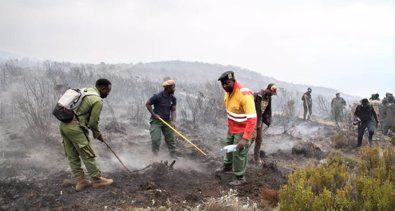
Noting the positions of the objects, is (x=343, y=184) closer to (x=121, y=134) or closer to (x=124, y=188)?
(x=124, y=188)

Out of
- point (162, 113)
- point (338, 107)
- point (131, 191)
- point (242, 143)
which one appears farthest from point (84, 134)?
point (338, 107)

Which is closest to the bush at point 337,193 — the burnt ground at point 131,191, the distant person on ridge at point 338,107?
the burnt ground at point 131,191

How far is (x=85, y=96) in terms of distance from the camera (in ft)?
17.7

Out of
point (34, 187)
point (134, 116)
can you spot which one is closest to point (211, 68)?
point (134, 116)

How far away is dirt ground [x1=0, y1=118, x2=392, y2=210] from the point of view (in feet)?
16.8

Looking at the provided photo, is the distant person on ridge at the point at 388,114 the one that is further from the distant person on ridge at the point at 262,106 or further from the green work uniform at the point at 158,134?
the green work uniform at the point at 158,134

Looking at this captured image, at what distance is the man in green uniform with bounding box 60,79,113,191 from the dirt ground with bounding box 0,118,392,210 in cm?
19

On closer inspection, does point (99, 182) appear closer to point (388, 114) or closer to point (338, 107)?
point (388, 114)

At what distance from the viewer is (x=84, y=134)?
5504mm

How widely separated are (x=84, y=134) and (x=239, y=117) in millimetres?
2152

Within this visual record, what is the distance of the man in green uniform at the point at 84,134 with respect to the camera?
539cm

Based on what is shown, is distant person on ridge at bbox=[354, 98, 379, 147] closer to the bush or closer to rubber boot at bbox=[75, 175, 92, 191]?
the bush

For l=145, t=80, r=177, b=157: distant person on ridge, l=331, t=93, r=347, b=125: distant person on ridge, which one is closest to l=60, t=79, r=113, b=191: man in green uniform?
l=145, t=80, r=177, b=157: distant person on ridge

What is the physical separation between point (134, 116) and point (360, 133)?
652 centimetres
